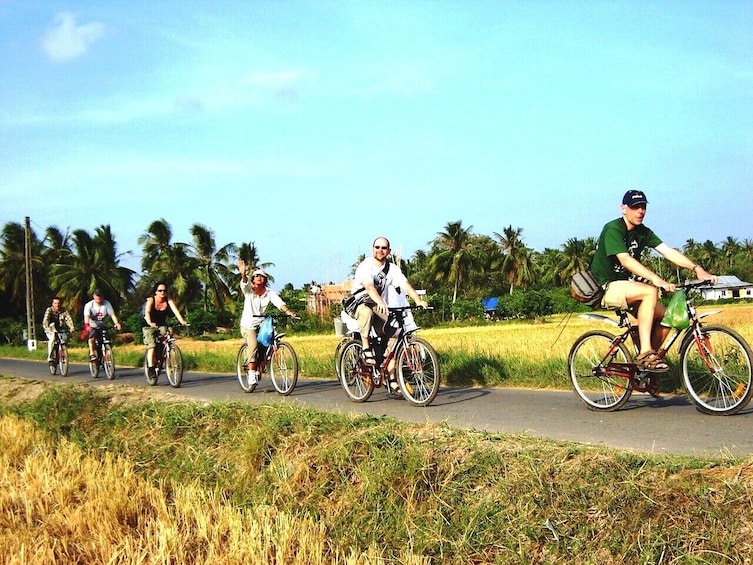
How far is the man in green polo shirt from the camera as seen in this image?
22.9 feet

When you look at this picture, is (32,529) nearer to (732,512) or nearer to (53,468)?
(53,468)

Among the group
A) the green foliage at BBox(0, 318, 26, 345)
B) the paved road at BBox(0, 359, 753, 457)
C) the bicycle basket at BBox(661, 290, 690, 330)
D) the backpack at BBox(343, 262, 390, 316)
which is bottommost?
the green foliage at BBox(0, 318, 26, 345)

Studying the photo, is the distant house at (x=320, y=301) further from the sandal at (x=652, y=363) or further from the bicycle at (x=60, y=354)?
the sandal at (x=652, y=363)

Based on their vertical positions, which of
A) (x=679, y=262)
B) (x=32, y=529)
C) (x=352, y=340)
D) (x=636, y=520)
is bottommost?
(x=32, y=529)

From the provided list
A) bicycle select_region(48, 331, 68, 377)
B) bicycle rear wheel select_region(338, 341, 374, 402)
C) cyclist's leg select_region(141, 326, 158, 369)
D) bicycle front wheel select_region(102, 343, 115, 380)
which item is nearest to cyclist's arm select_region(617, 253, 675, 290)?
bicycle rear wheel select_region(338, 341, 374, 402)

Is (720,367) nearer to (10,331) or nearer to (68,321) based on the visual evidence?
(68,321)

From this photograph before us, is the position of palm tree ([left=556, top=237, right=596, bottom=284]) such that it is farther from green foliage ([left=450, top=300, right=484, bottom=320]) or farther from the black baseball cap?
the black baseball cap

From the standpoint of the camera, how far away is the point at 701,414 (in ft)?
22.5

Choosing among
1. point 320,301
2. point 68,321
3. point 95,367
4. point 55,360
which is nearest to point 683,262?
point 95,367

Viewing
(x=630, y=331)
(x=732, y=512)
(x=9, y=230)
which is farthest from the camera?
(x=9, y=230)

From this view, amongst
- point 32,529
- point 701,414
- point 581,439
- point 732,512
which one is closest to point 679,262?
point 701,414

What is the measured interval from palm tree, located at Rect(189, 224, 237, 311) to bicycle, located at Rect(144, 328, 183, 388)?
50739 mm

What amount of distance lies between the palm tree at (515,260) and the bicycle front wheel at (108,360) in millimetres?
73522

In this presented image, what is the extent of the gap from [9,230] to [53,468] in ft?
204
